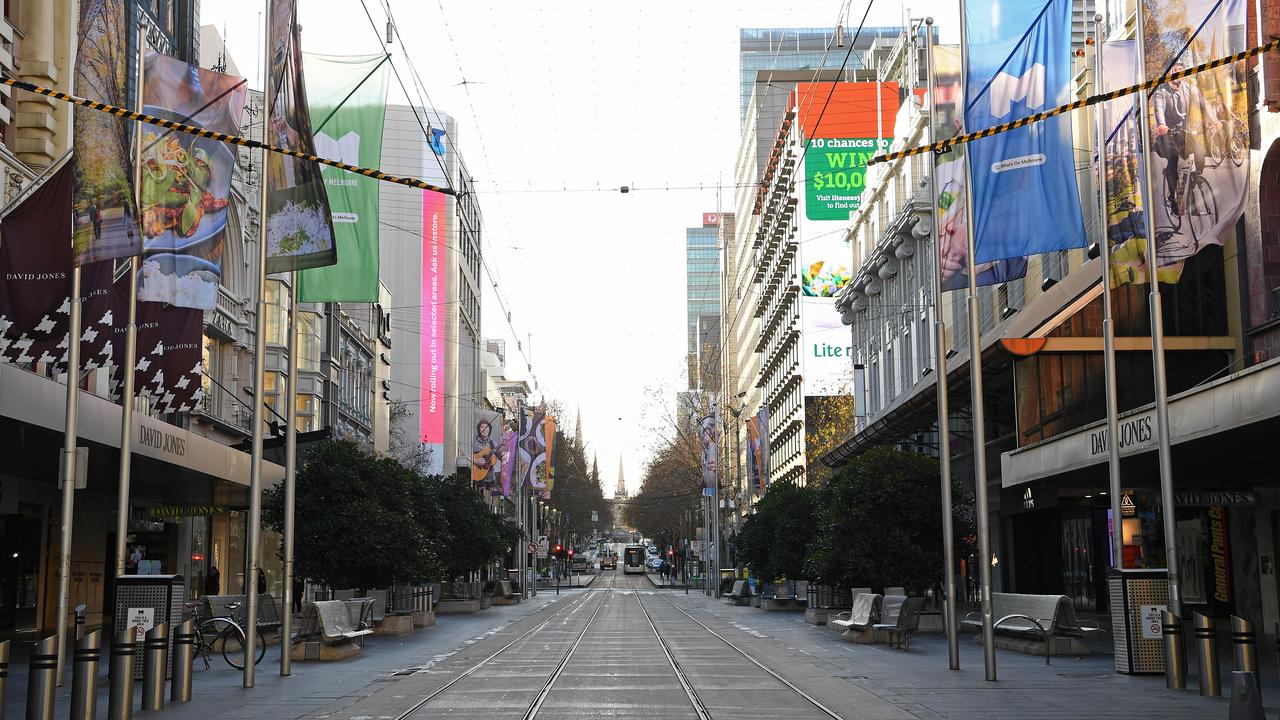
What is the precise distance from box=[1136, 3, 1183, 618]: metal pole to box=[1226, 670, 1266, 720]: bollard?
6.34 metres

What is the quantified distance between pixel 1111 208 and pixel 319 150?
12267mm

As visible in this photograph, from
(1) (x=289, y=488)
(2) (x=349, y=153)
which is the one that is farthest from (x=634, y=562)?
(2) (x=349, y=153)

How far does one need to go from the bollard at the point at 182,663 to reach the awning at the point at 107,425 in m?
5.01

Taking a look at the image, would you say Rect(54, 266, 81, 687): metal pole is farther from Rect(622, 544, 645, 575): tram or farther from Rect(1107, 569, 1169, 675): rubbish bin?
Rect(622, 544, 645, 575): tram

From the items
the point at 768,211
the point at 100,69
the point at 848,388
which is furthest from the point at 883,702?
the point at 768,211

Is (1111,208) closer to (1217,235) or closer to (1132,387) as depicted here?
(1217,235)

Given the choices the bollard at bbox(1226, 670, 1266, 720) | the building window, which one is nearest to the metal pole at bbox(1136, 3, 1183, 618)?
the bollard at bbox(1226, 670, 1266, 720)

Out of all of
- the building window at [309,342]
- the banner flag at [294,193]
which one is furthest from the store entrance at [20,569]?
the building window at [309,342]

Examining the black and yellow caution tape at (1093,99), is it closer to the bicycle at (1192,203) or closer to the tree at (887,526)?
the bicycle at (1192,203)

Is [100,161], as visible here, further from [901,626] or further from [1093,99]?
[901,626]

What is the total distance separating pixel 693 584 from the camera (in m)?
99.1

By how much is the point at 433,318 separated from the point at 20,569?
5921 cm

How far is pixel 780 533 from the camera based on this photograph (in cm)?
4788

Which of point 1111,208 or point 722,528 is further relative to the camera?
point 722,528
